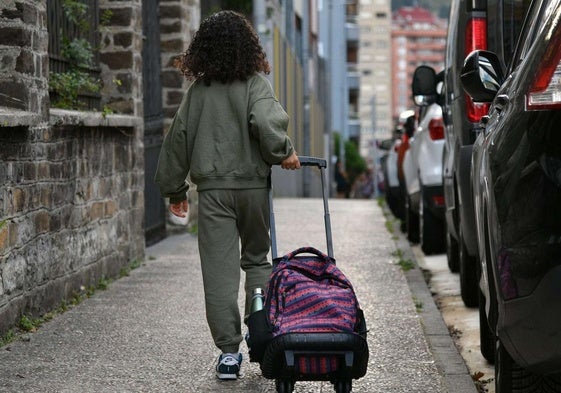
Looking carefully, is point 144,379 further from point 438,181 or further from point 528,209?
point 438,181

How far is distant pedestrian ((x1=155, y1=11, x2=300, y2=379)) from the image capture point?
6.68 metres

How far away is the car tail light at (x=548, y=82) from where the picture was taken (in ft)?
15.0

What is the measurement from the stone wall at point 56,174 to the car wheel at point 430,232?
2667 millimetres

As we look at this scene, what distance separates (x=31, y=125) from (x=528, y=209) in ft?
14.9

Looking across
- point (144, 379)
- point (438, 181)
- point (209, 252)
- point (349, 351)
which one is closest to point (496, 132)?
point (349, 351)

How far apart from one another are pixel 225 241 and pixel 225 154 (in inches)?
15.5

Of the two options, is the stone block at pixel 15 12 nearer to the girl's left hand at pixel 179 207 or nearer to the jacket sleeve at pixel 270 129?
the girl's left hand at pixel 179 207

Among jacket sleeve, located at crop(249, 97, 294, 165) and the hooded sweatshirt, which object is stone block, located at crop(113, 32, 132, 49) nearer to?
the hooded sweatshirt

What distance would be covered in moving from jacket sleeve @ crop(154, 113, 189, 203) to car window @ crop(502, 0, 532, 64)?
2.32m

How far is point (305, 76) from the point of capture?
40.7 metres

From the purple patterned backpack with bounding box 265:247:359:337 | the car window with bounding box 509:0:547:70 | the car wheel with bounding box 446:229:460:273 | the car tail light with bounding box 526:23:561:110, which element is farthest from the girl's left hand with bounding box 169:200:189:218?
the car wheel with bounding box 446:229:460:273

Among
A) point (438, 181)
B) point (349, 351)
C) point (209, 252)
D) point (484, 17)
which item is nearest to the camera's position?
point (349, 351)

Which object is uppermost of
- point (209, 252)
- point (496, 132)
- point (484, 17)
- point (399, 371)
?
point (484, 17)

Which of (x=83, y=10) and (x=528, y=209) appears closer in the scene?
(x=528, y=209)
